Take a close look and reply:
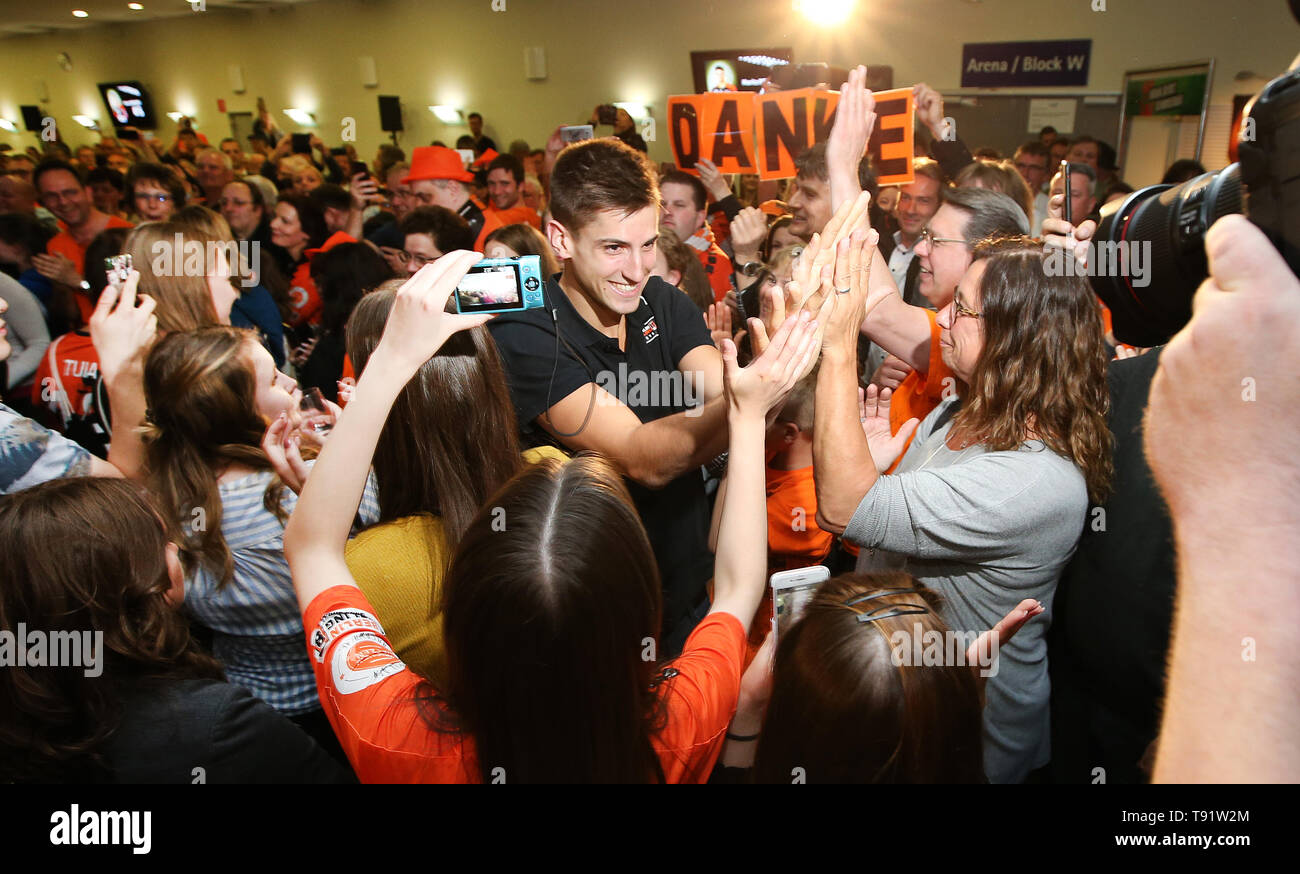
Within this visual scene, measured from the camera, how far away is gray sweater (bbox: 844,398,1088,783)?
1.23 metres

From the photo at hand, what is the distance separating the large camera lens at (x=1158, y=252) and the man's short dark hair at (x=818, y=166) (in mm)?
1866

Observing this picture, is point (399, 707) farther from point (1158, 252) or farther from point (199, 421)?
point (1158, 252)

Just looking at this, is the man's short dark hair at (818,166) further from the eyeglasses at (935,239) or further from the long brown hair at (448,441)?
the long brown hair at (448,441)

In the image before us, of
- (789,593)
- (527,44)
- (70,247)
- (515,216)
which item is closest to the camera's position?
(789,593)

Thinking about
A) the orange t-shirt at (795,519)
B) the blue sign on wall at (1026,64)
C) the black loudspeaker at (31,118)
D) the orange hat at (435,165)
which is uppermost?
the black loudspeaker at (31,118)

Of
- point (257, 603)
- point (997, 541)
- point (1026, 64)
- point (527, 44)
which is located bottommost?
point (257, 603)

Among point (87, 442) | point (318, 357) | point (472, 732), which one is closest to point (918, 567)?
point (472, 732)

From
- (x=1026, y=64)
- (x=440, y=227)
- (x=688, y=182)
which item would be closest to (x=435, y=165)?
(x=440, y=227)

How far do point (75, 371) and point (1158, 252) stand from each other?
3026mm

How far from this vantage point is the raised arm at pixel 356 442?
37.0 inches

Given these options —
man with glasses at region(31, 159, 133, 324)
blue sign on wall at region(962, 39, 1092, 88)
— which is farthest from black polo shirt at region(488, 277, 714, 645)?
blue sign on wall at region(962, 39, 1092, 88)

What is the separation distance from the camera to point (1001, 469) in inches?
49.3

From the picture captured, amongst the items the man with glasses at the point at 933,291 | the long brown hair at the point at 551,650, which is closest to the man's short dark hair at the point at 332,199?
the man with glasses at the point at 933,291

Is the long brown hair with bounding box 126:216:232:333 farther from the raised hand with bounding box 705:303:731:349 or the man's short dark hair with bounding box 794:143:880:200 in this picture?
the man's short dark hair with bounding box 794:143:880:200
